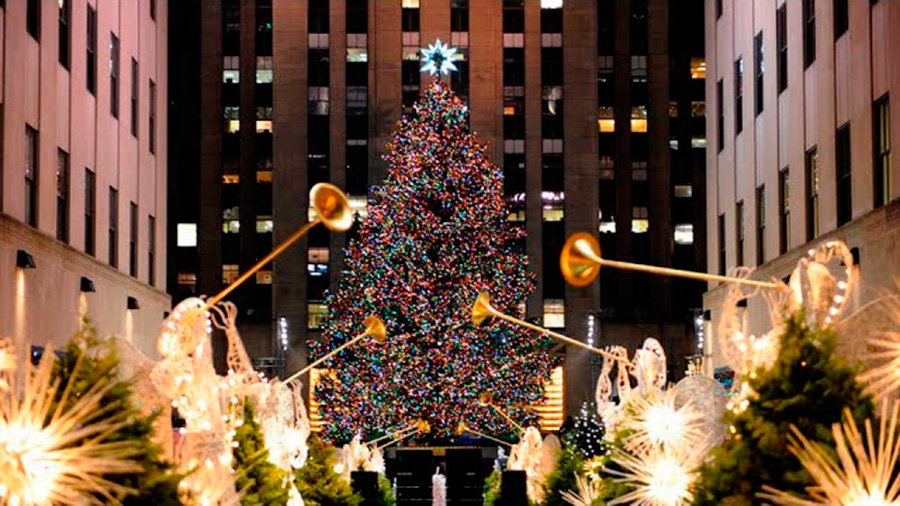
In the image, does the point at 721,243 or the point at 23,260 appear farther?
the point at 721,243

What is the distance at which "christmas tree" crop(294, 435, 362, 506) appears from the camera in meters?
26.2

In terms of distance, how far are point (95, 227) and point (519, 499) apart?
544 inches

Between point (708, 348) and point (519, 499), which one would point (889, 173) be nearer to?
point (519, 499)

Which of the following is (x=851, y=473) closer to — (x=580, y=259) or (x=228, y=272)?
(x=580, y=259)

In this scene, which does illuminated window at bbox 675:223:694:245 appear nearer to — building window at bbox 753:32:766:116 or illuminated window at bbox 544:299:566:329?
illuminated window at bbox 544:299:566:329

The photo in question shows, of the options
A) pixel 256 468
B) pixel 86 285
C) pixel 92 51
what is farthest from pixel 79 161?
pixel 256 468

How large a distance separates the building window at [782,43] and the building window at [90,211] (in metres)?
17.2

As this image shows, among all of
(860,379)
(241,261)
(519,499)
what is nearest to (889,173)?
(519,499)

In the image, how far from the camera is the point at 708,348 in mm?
48875

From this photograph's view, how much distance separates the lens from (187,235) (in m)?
78.8

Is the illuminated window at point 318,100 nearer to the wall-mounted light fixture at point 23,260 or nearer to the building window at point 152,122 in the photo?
the building window at point 152,122

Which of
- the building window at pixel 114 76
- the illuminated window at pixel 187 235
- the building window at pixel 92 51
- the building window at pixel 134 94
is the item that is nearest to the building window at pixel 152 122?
the building window at pixel 134 94

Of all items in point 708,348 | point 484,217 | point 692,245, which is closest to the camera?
point 708,348

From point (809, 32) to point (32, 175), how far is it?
17.7m
